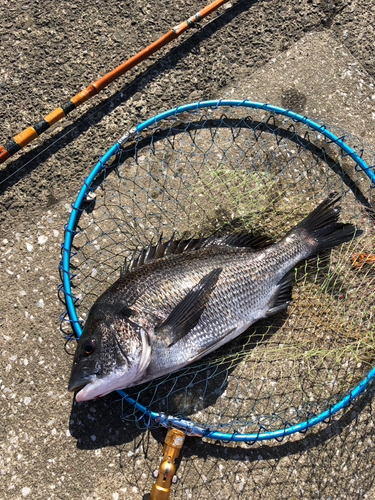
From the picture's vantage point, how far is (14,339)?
2.92 m

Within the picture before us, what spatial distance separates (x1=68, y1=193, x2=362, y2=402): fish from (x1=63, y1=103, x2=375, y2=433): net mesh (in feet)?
0.88

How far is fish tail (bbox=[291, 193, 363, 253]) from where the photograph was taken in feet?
9.49

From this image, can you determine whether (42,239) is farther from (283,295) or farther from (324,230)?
(324,230)

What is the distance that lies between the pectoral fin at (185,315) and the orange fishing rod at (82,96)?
5.65 ft

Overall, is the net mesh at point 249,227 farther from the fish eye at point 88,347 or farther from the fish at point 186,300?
the fish eye at point 88,347

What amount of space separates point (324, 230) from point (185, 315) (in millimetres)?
1305

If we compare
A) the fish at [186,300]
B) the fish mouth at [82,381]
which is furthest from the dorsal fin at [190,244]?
the fish mouth at [82,381]

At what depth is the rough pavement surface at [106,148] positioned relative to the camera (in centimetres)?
279

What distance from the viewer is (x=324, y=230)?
2916mm

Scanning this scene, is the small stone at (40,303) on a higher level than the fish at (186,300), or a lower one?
higher

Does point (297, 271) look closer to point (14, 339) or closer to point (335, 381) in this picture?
point (335, 381)

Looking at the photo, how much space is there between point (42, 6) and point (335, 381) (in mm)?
4141

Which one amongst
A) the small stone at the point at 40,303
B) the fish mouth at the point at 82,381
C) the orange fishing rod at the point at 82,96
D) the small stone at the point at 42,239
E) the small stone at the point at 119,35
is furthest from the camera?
the small stone at the point at 119,35

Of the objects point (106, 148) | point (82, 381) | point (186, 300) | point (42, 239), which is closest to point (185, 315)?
point (186, 300)
